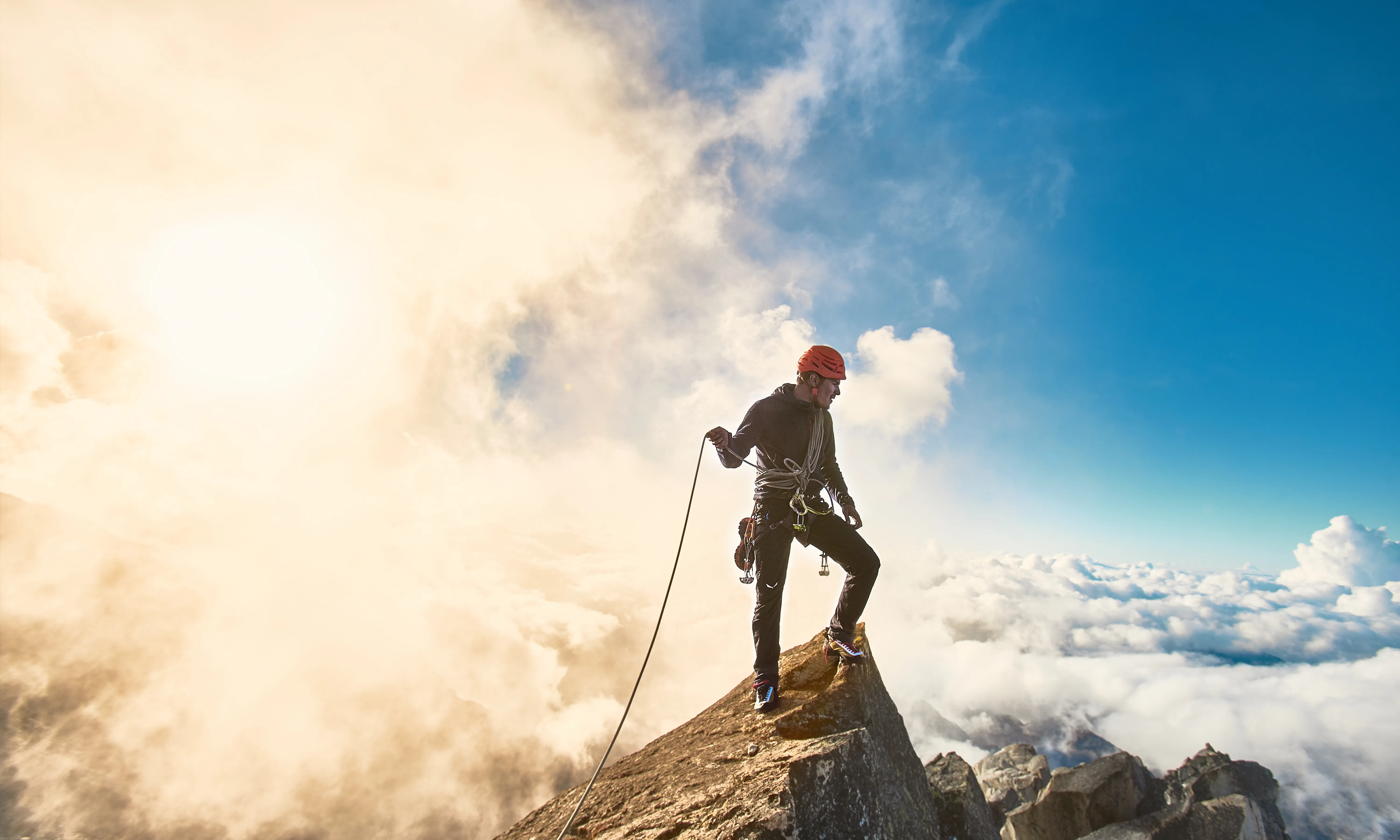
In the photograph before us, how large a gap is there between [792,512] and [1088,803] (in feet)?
86.6

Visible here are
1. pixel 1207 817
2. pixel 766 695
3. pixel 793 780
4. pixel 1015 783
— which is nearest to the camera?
pixel 793 780

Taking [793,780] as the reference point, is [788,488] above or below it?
above

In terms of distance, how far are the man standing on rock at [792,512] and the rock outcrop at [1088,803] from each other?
80.8 feet

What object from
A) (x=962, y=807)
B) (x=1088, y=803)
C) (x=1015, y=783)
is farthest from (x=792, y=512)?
(x=1015, y=783)

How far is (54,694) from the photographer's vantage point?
573 ft

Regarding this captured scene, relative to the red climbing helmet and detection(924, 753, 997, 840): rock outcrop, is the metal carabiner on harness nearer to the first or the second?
the red climbing helmet

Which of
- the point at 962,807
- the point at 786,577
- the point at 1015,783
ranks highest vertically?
the point at 786,577

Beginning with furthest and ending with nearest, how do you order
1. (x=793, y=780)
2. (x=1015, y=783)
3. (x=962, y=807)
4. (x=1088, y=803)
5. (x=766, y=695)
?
(x=1015, y=783) → (x=1088, y=803) → (x=962, y=807) → (x=766, y=695) → (x=793, y=780)

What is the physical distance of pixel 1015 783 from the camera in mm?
34281

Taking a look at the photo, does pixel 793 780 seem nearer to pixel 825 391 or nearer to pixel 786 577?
pixel 786 577

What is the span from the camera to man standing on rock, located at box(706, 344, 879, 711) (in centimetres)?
649

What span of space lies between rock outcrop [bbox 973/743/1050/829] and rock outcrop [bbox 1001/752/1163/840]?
112cm

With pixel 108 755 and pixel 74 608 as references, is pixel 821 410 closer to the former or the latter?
pixel 108 755

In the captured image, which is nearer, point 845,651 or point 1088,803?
point 845,651
